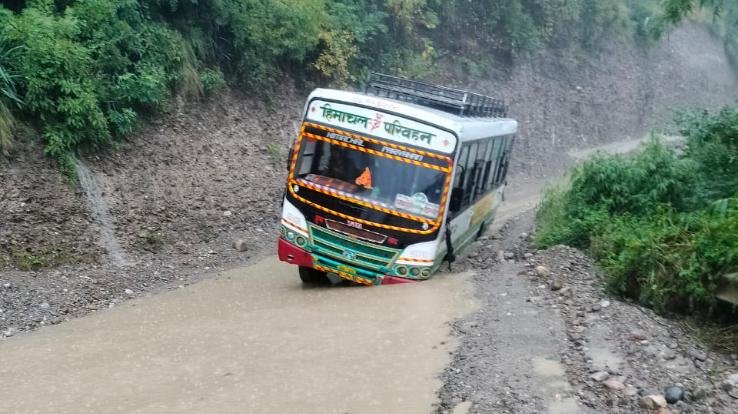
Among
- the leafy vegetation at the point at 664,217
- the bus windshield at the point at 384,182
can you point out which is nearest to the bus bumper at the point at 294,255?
the bus windshield at the point at 384,182

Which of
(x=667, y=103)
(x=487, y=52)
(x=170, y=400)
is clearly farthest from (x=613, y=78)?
(x=170, y=400)

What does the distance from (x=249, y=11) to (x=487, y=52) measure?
48.0ft

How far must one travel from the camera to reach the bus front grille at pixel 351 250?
9.67 metres

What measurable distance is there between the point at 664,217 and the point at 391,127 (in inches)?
152

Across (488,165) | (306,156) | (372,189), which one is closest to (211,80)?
(488,165)

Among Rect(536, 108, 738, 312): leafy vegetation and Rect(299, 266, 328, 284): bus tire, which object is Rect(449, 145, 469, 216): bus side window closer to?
Rect(536, 108, 738, 312): leafy vegetation

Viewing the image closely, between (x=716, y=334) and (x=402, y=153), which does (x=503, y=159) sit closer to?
(x=402, y=153)

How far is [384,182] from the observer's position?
970cm

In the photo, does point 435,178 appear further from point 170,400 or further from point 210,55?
point 210,55

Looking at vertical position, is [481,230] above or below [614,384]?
below

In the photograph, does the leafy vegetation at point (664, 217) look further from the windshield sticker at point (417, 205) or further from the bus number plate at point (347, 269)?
the bus number plate at point (347, 269)

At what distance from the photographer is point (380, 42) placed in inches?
920

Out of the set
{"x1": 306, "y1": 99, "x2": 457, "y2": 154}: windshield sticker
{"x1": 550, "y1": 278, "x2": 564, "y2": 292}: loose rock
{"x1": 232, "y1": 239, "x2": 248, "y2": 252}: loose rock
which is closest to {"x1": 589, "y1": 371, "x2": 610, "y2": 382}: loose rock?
{"x1": 550, "y1": 278, "x2": 564, "y2": 292}: loose rock

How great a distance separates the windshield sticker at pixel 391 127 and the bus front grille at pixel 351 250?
1.30 metres
